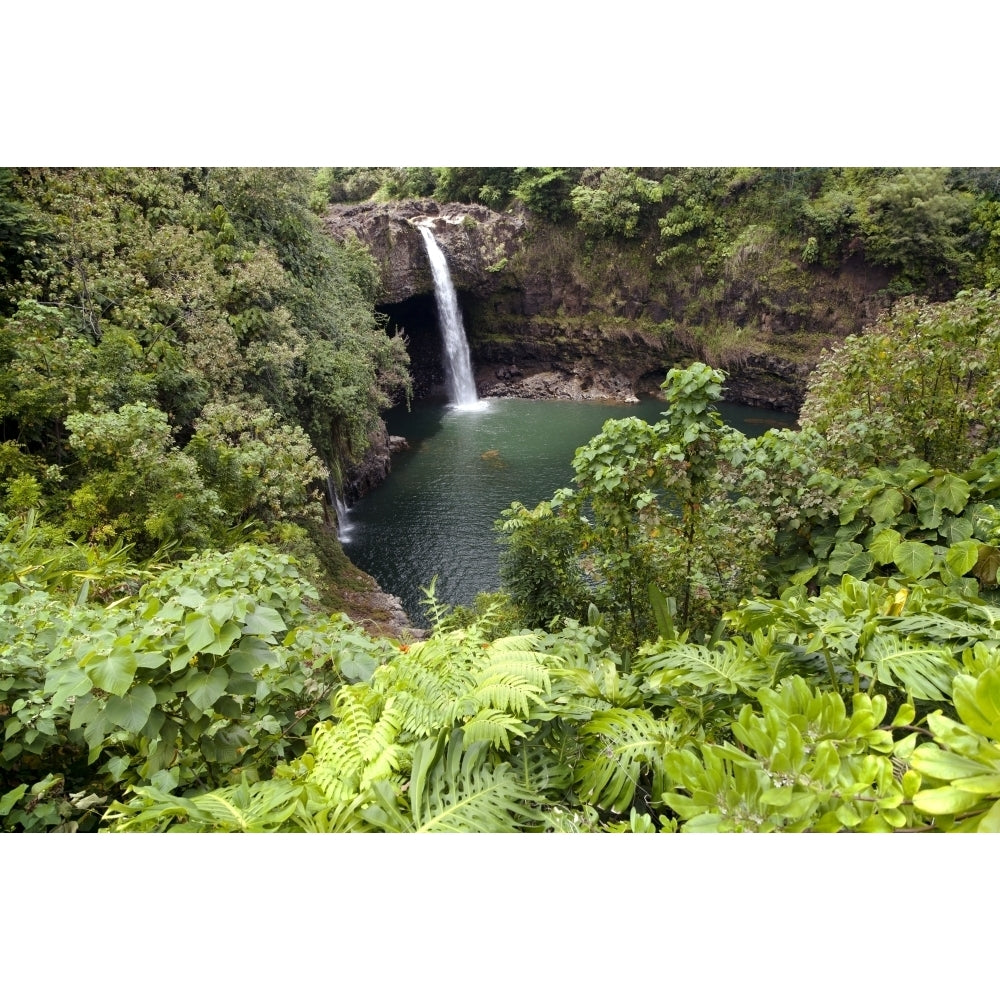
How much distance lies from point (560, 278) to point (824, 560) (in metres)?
21.8

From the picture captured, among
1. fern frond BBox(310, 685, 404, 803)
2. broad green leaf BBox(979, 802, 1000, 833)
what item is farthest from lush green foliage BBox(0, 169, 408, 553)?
broad green leaf BBox(979, 802, 1000, 833)

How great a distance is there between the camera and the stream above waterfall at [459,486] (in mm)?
10414

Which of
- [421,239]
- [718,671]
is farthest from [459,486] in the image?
[718,671]

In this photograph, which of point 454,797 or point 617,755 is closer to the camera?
point 454,797

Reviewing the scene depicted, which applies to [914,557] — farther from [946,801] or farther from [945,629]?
[946,801]

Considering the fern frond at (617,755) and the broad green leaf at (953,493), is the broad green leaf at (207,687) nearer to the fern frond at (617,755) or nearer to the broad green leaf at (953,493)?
the fern frond at (617,755)

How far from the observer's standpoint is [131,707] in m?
1.56

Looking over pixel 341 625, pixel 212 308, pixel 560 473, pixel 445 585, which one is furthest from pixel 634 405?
pixel 341 625

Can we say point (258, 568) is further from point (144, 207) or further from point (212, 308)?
point (144, 207)

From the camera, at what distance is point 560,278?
23.9 meters

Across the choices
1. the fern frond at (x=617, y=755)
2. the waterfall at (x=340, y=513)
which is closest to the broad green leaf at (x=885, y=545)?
the fern frond at (x=617, y=755)

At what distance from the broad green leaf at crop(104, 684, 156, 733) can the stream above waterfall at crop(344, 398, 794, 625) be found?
17.3 ft

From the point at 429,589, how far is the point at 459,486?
29.8ft

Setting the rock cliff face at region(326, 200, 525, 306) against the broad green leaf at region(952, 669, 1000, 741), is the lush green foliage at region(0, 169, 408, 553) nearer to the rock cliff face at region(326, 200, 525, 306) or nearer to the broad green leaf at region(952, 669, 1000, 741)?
the broad green leaf at region(952, 669, 1000, 741)
